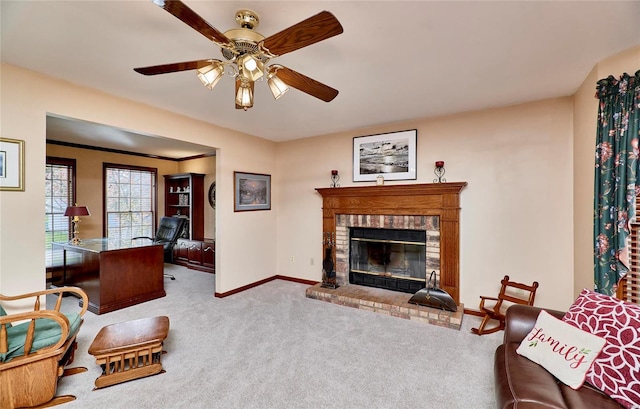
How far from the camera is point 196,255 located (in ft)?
18.5

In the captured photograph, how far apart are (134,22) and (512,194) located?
384cm

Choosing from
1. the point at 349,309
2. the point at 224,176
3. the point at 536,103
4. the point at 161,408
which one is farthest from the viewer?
the point at 224,176

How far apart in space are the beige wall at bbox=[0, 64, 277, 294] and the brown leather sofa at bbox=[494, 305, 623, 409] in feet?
11.4

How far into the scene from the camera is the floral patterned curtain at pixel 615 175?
5.95ft

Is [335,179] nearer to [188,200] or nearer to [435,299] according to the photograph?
[435,299]

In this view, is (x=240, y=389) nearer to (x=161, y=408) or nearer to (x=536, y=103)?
(x=161, y=408)

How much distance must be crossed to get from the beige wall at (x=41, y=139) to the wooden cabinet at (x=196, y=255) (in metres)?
1.51

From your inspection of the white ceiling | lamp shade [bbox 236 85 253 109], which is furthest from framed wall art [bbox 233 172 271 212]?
lamp shade [bbox 236 85 253 109]

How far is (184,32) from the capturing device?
A: 1776 mm

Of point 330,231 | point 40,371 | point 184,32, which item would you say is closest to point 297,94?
point 184,32

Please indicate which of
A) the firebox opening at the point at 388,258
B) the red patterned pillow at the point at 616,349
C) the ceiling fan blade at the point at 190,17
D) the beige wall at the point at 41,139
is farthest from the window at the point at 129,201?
the red patterned pillow at the point at 616,349

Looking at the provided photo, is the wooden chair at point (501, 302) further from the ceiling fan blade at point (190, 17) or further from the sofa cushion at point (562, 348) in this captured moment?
the ceiling fan blade at point (190, 17)

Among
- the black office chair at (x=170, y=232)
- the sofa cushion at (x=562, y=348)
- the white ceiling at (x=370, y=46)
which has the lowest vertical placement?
the sofa cushion at (x=562, y=348)

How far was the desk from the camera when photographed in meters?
3.37
